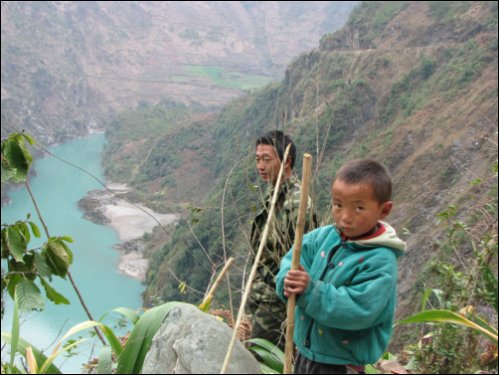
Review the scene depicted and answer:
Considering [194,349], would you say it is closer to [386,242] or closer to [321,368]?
[321,368]

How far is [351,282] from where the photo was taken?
1.35m

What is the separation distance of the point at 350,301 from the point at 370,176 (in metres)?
0.29

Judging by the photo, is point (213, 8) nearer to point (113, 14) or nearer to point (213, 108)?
point (113, 14)

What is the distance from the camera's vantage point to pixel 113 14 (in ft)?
268

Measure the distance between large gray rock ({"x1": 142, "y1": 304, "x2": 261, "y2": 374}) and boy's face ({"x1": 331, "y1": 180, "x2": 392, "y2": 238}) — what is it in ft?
1.27

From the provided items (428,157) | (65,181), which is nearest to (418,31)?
(428,157)

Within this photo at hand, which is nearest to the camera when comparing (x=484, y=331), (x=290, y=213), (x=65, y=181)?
(x=484, y=331)

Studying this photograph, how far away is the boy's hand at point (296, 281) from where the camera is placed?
4.17 ft

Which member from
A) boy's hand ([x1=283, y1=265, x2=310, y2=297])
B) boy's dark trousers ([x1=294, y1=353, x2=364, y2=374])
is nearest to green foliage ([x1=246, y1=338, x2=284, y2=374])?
boy's dark trousers ([x1=294, y1=353, x2=364, y2=374])

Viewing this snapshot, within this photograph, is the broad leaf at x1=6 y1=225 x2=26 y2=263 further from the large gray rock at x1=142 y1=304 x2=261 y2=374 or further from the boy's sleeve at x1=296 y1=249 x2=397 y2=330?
the boy's sleeve at x1=296 y1=249 x2=397 y2=330

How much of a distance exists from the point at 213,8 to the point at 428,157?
82.7 m

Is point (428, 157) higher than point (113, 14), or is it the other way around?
point (113, 14)

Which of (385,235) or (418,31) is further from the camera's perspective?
(418,31)

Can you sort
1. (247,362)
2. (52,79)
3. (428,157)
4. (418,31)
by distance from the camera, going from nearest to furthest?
(247,362) < (428,157) < (418,31) < (52,79)
